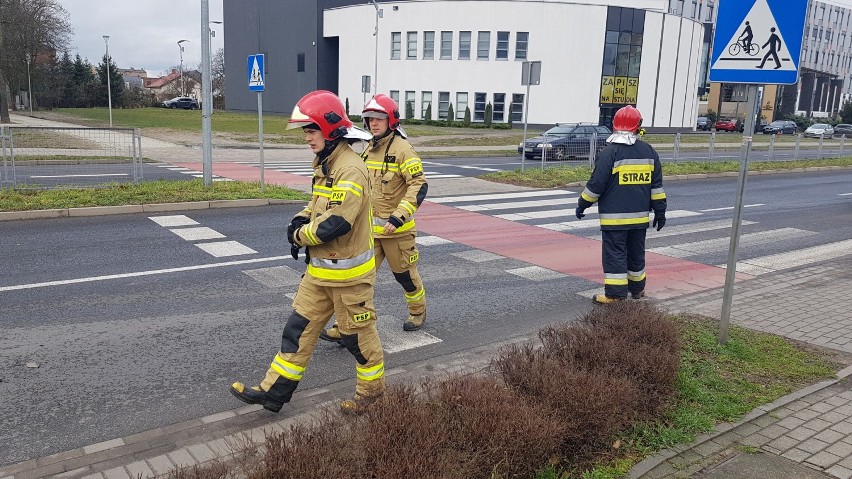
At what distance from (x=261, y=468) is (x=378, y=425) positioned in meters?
0.58

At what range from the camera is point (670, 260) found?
9.66 m

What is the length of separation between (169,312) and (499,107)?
156ft

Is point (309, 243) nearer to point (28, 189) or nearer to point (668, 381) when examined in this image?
point (668, 381)

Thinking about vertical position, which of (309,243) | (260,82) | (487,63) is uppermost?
(487,63)

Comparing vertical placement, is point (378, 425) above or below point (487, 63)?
below

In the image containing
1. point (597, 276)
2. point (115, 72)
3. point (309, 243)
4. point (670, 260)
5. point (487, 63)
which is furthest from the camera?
point (115, 72)

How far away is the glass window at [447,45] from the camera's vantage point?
52.2 meters

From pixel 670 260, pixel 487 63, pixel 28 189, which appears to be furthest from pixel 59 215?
pixel 487 63

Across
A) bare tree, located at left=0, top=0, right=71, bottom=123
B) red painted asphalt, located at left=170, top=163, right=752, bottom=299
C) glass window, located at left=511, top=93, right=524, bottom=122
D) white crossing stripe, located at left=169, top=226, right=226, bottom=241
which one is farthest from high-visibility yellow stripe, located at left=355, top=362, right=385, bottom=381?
glass window, located at left=511, top=93, right=524, bottom=122

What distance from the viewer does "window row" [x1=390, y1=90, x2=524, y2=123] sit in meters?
51.8

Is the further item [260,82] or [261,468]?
[260,82]

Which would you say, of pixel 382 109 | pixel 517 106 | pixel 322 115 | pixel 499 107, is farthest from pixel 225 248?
pixel 499 107

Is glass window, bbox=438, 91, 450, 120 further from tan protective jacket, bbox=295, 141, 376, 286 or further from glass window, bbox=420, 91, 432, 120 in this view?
tan protective jacket, bbox=295, 141, 376, 286

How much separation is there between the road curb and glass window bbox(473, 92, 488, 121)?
40600 mm
